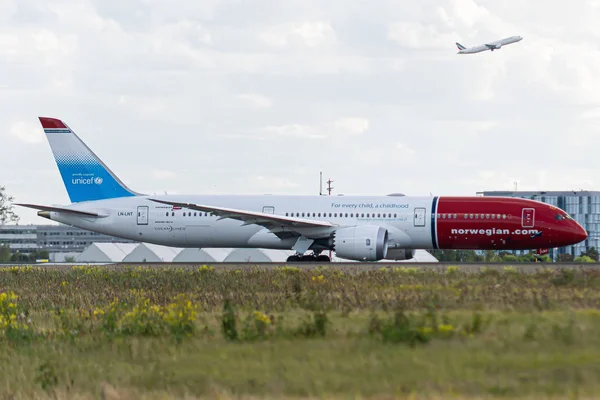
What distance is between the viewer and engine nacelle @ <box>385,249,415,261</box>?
1741 inches

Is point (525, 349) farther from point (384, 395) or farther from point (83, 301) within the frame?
point (83, 301)

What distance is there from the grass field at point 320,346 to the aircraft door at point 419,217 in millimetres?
19092

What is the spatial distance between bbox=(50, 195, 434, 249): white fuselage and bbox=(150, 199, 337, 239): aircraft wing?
461 millimetres

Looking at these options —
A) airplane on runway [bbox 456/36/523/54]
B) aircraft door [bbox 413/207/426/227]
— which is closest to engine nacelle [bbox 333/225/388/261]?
aircraft door [bbox 413/207/426/227]

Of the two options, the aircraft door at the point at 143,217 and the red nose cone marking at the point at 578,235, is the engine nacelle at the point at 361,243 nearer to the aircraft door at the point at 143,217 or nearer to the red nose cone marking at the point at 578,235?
the red nose cone marking at the point at 578,235

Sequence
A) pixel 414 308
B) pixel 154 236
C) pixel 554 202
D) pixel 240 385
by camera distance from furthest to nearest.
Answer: pixel 554 202 → pixel 154 236 → pixel 414 308 → pixel 240 385

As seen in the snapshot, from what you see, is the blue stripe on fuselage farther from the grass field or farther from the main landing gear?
the grass field

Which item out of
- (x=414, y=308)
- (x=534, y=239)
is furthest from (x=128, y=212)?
(x=414, y=308)

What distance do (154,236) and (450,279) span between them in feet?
Result: 73.4

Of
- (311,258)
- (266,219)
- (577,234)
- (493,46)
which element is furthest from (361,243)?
(493,46)

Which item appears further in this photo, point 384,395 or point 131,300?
point 131,300

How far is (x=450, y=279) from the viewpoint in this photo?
83.0ft

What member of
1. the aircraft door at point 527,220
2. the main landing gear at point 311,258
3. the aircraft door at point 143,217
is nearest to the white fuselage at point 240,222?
the aircraft door at point 143,217

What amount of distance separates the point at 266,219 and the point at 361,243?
4051 millimetres
